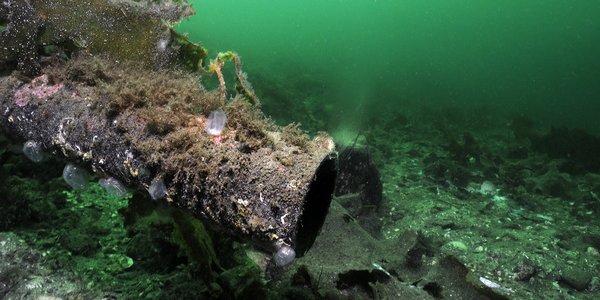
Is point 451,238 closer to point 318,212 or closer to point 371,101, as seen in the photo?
point 318,212

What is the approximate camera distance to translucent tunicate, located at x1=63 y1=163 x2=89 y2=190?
2.47 metres

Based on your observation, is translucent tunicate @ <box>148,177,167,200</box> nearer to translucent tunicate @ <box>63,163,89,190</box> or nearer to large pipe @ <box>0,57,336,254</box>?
large pipe @ <box>0,57,336,254</box>

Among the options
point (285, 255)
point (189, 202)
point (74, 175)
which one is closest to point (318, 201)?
point (285, 255)

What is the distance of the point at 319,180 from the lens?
6.60 feet

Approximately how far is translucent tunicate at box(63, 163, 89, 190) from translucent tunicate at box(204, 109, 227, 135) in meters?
1.13

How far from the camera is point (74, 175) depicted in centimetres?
251

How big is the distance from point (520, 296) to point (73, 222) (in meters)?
5.68

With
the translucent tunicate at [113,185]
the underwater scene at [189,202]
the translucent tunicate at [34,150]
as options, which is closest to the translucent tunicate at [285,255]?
the underwater scene at [189,202]

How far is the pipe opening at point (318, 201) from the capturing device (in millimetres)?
1936

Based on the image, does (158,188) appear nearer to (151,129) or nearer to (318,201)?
(151,129)

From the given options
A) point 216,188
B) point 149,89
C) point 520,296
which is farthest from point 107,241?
point 520,296

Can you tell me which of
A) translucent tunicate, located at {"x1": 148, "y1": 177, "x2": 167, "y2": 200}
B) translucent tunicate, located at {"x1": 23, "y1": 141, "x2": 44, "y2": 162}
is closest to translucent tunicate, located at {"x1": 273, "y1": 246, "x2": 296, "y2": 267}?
translucent tunicate, located at {"x1": 148, "y1": 177, "x2": 167, "y2": 200}

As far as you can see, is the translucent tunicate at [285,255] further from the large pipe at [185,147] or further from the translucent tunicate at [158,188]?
the translucent tunicate at [158,188]

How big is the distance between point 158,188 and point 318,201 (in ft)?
3.16
